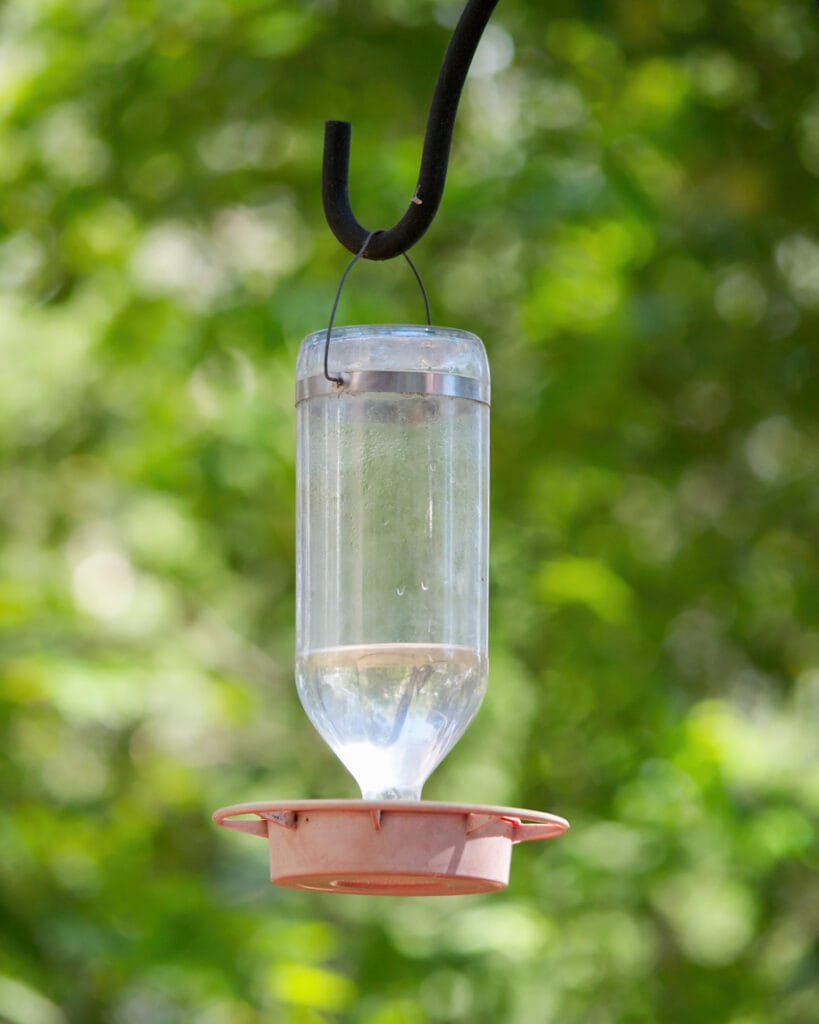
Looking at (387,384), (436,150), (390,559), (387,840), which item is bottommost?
(387,840)

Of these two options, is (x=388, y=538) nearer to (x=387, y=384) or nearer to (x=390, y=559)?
(x=390, y=559)

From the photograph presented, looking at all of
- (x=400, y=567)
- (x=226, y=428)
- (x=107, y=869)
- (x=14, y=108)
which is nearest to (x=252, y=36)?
(x=14, y=108)

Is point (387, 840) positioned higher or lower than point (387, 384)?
lower

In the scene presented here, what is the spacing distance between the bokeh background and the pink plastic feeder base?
313 cm

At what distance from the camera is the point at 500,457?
5461 millimetres

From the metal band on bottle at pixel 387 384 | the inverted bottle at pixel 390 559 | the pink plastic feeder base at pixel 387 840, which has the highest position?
the metal band on bottle at pixel 387 384

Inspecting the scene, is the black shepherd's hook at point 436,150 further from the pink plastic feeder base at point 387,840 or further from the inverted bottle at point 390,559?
the pink plastic feeder base at point 387,840

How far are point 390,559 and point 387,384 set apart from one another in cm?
23

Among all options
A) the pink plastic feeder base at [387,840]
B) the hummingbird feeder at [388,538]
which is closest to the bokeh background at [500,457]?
the hummingbird feeder at [388,538]

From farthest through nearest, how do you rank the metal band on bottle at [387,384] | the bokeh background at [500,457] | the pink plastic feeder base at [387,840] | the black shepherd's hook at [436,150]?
the bokeh background at [500,457] → the metal band on bottle at [387,384] → the black shepherd's hook at [436,150] → the pink plastic feeder base at [387,840]

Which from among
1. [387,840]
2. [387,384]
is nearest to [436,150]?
[387,384]

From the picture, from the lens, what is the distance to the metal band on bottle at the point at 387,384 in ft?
5.57

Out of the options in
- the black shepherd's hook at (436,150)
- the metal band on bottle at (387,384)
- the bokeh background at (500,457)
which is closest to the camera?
the black shepherd's hook at (436,150)

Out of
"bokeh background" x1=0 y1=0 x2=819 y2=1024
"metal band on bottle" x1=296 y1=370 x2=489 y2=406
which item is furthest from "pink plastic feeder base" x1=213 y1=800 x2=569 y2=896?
"bokeh background" x1=0 y1=0 x2=819 y2=1024
